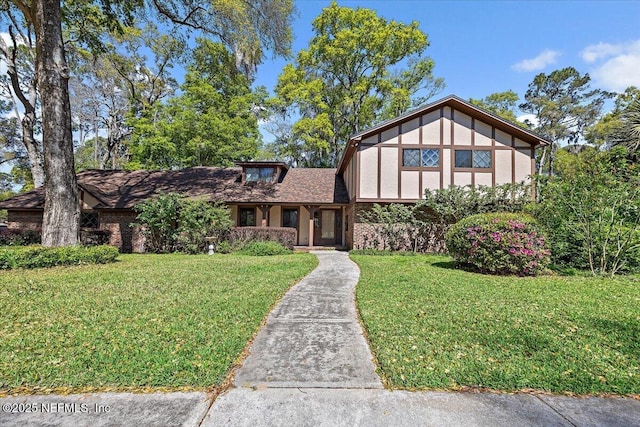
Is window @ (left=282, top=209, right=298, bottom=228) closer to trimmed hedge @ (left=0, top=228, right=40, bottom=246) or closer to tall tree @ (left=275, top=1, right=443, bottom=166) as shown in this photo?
tall tree @ (left=275, top=1, right=443, bottom=166)

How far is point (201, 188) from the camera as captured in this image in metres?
17.6

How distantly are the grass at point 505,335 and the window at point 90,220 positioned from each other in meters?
15.3

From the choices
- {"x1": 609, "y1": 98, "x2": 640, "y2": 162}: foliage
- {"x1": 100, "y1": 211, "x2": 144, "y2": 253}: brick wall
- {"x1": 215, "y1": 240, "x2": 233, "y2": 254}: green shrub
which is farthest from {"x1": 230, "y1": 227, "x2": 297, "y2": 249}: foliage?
{"x1": 609, "y1": 98, "x2": 640, "y2": 162}: foliage

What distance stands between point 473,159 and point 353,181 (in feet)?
18.2

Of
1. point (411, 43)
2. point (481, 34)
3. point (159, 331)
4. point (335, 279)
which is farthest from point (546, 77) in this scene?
point (159, 331)

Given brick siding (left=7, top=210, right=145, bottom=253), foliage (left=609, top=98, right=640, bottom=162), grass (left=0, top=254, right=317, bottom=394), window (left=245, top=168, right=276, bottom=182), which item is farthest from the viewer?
window (left=245, top=168, right=276, bottom=182)

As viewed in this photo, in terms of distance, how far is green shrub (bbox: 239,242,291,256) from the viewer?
12.9 meters

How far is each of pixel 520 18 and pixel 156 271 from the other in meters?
13.4

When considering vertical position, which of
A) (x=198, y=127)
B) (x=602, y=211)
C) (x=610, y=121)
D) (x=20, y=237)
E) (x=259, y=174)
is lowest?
(x=20, y=237)

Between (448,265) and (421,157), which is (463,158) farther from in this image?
(448,265)

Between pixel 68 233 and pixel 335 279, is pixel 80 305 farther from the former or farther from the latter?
pixel 68 233

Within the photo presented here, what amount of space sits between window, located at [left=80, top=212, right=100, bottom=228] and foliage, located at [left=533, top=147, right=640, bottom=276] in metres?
19.3

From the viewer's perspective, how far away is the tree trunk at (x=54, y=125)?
10.0 m

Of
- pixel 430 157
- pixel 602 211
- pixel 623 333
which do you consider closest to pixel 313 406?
pixel 623 333
